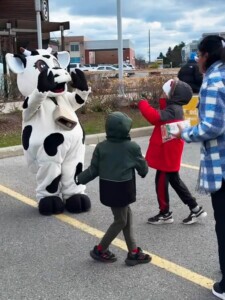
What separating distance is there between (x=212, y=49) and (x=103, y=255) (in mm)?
1944

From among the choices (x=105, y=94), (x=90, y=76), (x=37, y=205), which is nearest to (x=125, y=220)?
(x=37, y=205)

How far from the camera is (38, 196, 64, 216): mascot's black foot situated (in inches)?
204

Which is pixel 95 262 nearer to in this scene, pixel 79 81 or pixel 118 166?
pixel 118 166

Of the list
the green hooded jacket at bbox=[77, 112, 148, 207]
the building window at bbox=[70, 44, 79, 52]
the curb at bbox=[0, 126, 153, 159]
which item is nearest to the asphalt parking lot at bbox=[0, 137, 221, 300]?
the green hooded jacket at bbox=[77, 112, 148, 207]

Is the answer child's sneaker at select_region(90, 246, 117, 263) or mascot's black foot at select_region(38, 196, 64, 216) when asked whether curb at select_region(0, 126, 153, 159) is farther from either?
child's sneaker at select_region(90, 246, 117, 263)

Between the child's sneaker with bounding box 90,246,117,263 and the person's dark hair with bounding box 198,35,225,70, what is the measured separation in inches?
71.4

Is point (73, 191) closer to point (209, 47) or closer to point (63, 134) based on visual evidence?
point (63, 134)

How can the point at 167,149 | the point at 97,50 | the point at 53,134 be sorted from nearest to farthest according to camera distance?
the point at 167,149 → the point at 53,134 → the point at 97,50

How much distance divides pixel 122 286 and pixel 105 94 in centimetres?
950

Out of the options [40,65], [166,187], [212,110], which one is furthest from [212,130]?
[40,65]

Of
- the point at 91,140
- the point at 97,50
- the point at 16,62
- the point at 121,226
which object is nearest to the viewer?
the point at 121,226

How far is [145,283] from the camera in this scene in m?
3.56

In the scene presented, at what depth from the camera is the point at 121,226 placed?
12.5 feet

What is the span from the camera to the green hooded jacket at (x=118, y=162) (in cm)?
365
